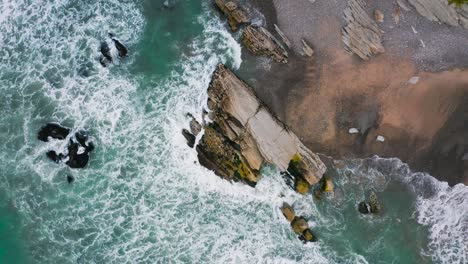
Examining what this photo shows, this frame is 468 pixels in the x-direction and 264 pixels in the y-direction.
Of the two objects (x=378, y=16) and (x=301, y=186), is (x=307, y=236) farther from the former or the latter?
(x=378, y=16)

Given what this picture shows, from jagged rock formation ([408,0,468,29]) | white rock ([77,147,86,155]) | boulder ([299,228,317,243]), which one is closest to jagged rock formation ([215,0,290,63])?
jagged rock formation ([408,0,468,29])

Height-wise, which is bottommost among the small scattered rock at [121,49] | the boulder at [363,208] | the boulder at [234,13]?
the small scattered rock at [121,49]

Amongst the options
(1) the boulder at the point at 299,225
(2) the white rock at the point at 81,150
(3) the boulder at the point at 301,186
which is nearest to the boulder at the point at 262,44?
(3) the boulder at the point at 301,186

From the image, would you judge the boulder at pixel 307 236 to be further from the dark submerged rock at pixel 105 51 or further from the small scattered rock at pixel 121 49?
the dark submerged rock at pixel 105 51

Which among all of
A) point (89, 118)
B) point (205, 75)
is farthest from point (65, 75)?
point (205, 75)

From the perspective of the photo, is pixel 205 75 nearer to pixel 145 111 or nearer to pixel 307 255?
pixel 145 111

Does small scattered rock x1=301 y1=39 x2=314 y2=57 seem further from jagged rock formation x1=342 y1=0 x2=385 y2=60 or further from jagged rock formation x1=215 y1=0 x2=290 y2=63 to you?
jagged rock formation x1=342 y1=0 x2=385 y2=60

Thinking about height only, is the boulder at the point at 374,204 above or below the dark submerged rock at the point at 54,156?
above
